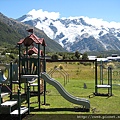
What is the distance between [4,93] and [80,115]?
3.37 metres

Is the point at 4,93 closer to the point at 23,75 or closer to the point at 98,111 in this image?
the point at 23,75

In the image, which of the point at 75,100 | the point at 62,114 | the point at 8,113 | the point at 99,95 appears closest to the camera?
the point at 8,113

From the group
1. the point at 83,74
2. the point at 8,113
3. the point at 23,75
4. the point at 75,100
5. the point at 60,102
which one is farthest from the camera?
the point at 83,74

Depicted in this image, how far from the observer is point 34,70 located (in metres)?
14.1

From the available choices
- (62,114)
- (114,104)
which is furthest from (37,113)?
(114,104)

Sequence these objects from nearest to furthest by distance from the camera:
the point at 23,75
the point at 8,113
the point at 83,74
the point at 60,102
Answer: the point at 8,113 → the point at 23,75 → the point at 60,102 → the point at 83,74

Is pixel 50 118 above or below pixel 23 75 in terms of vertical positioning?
below

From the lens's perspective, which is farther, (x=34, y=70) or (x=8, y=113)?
(x=34, y=70)

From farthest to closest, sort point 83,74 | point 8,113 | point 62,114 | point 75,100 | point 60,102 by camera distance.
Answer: point 83,74 → point 60,102 → point 75,100 → point 62,114 → point 8,113

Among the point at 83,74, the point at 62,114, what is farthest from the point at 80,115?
the point at 83,74

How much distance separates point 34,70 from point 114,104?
172 inches

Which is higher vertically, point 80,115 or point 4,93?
point 4,93

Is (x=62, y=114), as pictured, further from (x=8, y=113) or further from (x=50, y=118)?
(x=8, y=113)

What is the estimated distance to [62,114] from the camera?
11.2 meters
